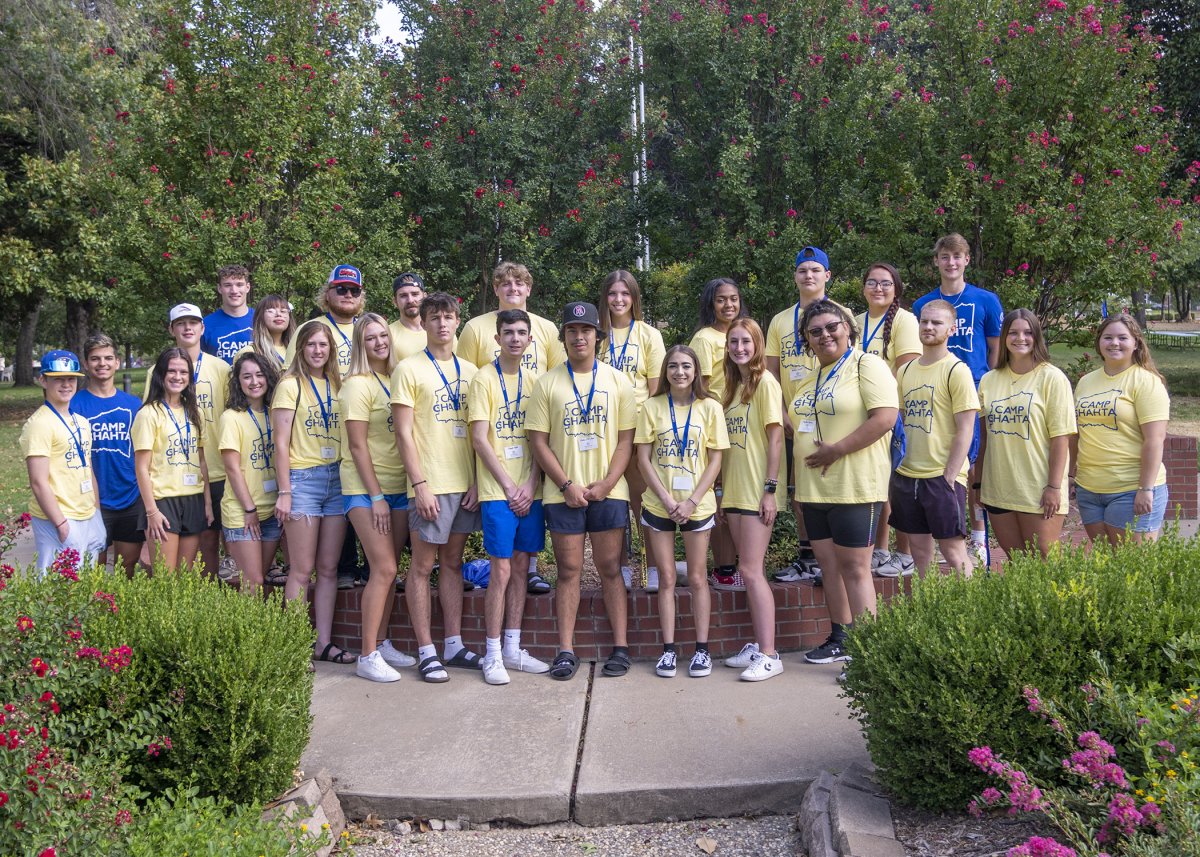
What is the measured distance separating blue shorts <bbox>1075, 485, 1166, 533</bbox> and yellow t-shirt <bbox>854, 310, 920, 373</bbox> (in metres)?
1.25

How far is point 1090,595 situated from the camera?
11.6 ft

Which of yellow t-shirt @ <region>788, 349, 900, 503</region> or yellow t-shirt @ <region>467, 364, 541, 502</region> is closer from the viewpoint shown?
yellow t-shirt @ <region>788, 349, 900, 503</region>

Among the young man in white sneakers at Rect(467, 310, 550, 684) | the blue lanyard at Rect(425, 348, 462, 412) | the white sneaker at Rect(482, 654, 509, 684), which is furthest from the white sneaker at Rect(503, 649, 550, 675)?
the blue lanyard at Rect(425, 348, 462, 412)

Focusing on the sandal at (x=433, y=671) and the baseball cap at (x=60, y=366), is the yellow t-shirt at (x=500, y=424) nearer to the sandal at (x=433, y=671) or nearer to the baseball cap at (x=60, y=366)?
the sandal at (x=433, y=671)

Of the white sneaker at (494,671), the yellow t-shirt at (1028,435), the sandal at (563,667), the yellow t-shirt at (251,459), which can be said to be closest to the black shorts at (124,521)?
the yellow t-shirt at (251,459)

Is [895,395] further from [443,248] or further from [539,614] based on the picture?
[443,248]

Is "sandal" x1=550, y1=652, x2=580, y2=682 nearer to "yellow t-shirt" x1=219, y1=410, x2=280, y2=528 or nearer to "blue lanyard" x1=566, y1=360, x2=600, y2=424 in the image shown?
"blue lanyard" x1=566, y1=360, x2=600, y2=424

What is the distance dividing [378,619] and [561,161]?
9055mm

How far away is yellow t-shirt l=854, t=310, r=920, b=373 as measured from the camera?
6017mm

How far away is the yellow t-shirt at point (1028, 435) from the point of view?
5.39m

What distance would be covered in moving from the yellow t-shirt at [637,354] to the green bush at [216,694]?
2.82 metres

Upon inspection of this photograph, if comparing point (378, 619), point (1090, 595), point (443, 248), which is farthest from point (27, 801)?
point (443, 248)

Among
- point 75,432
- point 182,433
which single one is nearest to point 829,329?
→ point 182,433

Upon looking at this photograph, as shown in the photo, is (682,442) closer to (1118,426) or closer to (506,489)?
(506,489)
